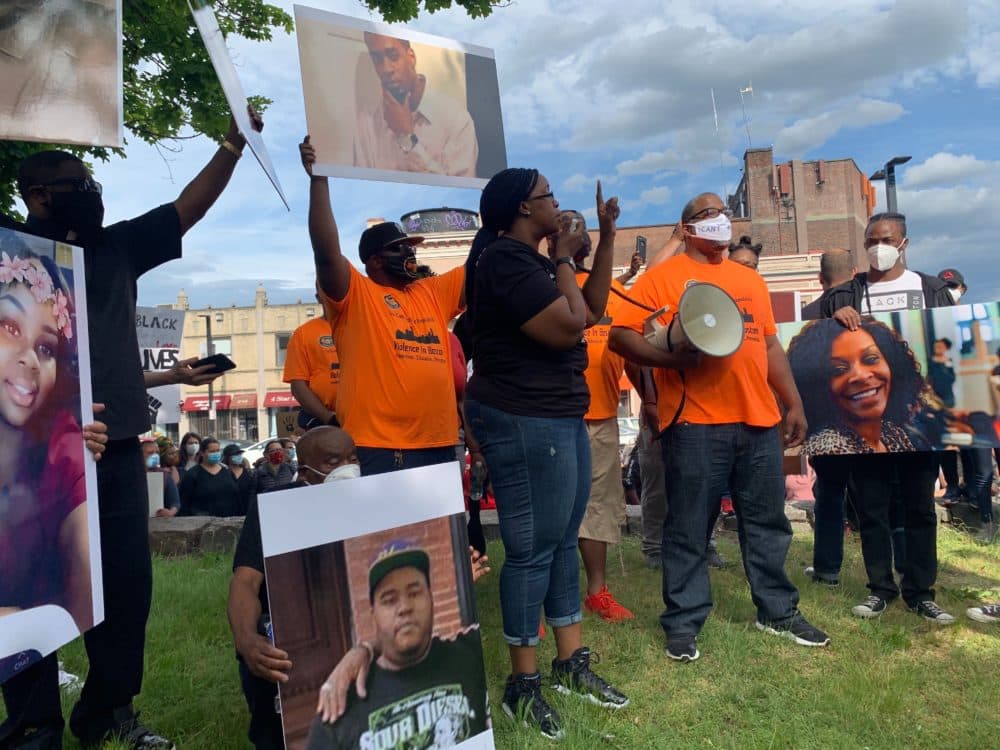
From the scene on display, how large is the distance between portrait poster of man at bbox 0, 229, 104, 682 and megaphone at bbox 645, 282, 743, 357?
2.40 metres

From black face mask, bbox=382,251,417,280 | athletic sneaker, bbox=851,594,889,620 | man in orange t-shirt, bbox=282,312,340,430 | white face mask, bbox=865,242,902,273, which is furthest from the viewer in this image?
man in orange t-shirt, bbox=282,312,340,430

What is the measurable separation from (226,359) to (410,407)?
Result: 0.82m

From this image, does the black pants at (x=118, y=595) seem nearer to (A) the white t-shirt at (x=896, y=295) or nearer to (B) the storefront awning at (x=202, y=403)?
(A) the white t-shirt at (x=896, y=295)

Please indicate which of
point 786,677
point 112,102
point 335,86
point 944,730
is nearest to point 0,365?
point 112,102

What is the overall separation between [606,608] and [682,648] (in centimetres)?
75

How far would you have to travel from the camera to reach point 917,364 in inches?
168

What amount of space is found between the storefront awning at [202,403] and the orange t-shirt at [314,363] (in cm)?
4703

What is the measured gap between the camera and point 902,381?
4.28m

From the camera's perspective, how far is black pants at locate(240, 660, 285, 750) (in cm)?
247

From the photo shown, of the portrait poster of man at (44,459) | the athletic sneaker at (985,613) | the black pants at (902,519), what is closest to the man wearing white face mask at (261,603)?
the portrait poster of man at (44,459)

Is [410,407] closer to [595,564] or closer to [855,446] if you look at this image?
[595,564]

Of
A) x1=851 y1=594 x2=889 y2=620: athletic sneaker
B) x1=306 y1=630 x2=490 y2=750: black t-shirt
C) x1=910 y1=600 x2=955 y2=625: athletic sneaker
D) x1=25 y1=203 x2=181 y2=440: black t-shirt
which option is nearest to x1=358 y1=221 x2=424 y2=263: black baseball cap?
x1=25 y1=203 x2=181 y2=440: black t-shirt

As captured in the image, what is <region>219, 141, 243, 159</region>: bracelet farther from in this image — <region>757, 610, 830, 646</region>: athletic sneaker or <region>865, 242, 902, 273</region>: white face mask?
<region>865, 242, 902, 273</region>: white face mask

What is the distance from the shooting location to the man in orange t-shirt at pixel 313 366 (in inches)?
205
